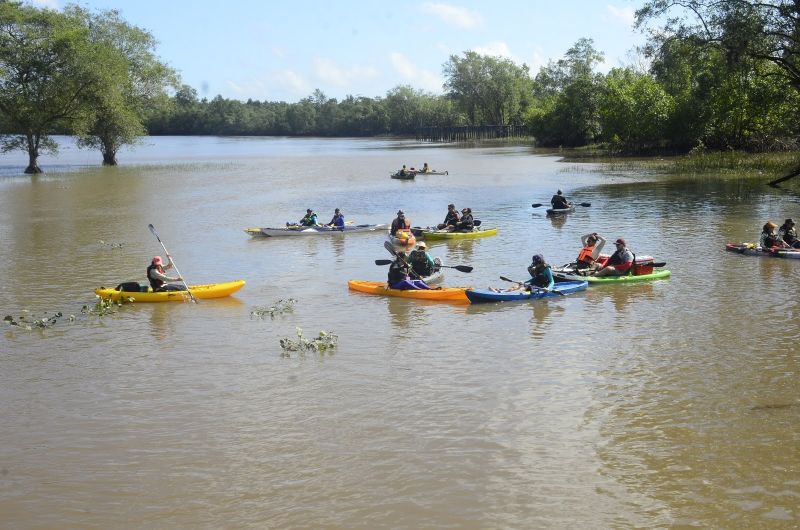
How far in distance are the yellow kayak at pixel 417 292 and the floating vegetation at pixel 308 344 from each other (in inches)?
160

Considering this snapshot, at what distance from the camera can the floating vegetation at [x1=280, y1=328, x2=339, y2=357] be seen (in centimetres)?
1598

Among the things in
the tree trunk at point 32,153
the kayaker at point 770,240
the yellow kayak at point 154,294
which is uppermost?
the tree trunk at point 32,153

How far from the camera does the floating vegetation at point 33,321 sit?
18.2 meters

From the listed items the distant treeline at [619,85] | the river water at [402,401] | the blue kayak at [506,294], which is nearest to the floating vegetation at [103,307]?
the river water at [402,401]

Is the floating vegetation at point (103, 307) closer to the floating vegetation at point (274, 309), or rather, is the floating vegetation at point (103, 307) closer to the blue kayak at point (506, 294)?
the floating vegetation at point (274, 309)

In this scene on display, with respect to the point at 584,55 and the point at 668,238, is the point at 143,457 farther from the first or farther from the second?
the point at 584,55

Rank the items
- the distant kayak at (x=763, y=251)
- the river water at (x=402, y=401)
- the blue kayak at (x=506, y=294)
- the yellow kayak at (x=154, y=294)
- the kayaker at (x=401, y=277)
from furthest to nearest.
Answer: the distant kayak at (x=763, y=251)
the kayaker at (x=401, y=277)
the yellow kayak at (x=154, y=294)
the blue kayak at (x=506, y=294)
the river water at (x=402, y=401)

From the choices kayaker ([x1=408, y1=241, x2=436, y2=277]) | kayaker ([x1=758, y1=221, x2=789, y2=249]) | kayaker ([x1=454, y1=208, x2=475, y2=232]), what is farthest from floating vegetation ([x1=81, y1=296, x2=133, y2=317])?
kayaker ([x1=758, y1=221, x2=789, y2=249])

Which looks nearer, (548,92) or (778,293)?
(778,293)

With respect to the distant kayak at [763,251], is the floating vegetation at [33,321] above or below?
below

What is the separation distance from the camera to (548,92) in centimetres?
13812

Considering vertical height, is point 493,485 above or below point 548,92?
below

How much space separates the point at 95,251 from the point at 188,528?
2198 cm

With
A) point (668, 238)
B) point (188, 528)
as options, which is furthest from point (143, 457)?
point (668, 238)
